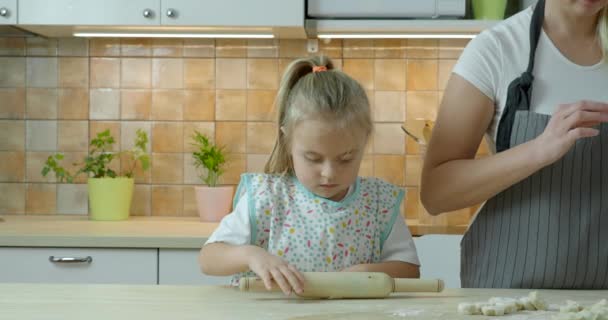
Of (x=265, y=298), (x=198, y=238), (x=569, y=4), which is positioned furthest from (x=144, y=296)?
(x=198, y=238)

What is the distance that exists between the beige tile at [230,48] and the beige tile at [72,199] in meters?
0.62

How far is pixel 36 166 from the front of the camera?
3.01 metres

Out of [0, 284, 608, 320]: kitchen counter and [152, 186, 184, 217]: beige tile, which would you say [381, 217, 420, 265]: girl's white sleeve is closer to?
[0, 284, 608, 320]: kitchen counter

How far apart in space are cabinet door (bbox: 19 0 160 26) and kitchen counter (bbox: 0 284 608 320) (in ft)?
4.70

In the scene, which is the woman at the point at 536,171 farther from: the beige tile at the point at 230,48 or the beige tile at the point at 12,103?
the beige tile at the point at 12,103

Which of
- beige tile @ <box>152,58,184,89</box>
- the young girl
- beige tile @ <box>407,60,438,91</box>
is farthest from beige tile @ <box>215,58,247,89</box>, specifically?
the young girl

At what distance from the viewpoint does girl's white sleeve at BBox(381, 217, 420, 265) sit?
1581 mm

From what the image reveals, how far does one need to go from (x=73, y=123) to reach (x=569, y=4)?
1.93 metres

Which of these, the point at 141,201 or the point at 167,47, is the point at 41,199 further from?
the point at 167,47

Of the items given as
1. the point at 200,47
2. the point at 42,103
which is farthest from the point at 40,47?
the point at 200,47

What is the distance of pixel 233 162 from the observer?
9.73 feet

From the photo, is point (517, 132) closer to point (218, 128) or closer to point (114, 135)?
point (218, 128)

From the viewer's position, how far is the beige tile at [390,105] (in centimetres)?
294

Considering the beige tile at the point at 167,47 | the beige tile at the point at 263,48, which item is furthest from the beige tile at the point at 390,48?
the beige tile at the point at 167,47
